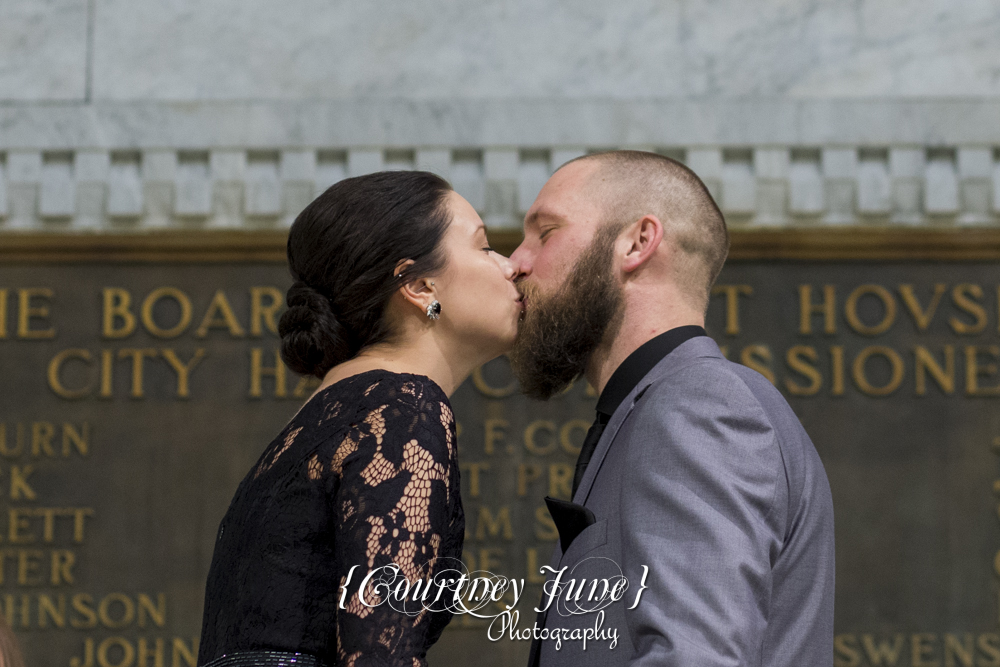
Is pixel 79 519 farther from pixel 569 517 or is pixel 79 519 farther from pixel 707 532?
pixel 707 532

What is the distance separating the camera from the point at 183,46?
4949mm

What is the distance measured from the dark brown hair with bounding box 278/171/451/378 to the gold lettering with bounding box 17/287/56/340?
2845 mm

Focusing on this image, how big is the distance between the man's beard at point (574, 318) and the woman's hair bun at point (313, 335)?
0.47 m

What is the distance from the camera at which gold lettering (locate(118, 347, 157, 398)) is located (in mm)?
4547

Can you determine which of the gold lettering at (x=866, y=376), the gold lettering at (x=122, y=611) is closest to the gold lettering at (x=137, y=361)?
the gold lettering at (x=122, y=611)

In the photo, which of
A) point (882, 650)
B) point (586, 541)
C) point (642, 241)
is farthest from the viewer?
point (882, 650)

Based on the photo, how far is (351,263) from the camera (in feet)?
7.02

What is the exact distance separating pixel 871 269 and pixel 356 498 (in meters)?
3.41

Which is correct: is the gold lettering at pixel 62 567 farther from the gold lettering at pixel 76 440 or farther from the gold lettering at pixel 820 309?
the gold lettering at pixel 820 309

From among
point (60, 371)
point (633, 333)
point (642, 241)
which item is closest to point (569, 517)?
point (633, 333)

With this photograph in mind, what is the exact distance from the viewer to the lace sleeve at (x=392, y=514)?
68.1 inches

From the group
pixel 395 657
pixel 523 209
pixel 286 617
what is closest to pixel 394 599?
pixel 395 657

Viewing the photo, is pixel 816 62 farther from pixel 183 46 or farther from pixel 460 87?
pixel 183 46

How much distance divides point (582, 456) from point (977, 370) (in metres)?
2.96
